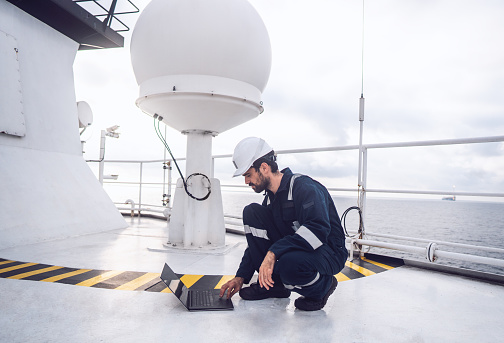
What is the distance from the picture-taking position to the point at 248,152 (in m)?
1.77

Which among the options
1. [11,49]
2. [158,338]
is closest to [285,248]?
[158,338]

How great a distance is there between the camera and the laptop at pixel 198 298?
1631 mm

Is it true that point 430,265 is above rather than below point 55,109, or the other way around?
below

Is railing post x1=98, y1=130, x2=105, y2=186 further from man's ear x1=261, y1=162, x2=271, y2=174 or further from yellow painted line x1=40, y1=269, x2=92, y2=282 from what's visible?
man's ear x1=261, y1=162, x2=271, y2=174

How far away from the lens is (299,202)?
161 centimetres

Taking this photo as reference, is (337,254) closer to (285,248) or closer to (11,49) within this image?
(285,248)

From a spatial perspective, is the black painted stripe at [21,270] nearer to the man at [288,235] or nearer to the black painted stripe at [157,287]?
the black painted stripe at [157,287]

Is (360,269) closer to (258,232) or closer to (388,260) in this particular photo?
(388,260)

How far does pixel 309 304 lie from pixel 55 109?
13.0 ft

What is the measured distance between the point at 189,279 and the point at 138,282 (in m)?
0.32

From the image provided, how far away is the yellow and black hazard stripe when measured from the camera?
200cm

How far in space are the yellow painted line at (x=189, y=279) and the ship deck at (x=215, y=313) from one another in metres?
→ 0.01

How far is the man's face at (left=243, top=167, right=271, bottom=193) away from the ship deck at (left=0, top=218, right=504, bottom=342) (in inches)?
24.9

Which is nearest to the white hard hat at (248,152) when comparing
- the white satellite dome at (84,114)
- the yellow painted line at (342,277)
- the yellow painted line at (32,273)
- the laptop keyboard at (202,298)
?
the laptop keyboard at (202,298)
